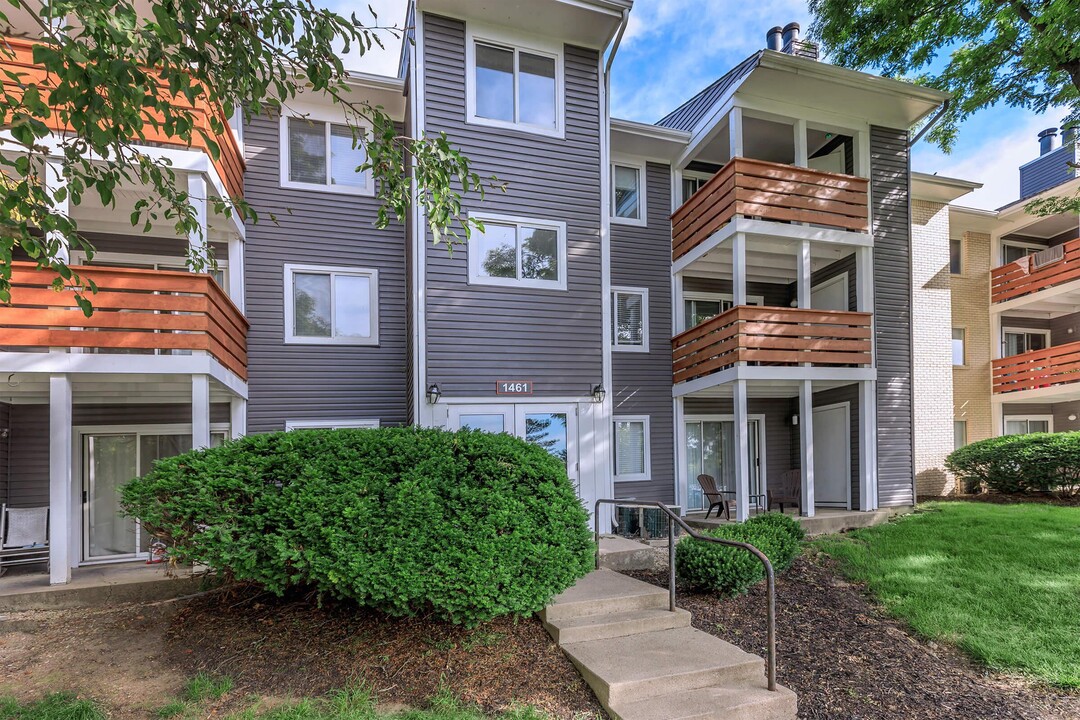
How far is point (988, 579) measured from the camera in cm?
678

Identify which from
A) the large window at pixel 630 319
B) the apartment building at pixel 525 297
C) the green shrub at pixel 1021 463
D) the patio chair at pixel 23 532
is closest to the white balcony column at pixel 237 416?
the apartment building at pixel 525 297

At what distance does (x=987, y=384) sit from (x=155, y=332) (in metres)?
18.7

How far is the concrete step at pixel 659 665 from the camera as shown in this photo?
4.23 m

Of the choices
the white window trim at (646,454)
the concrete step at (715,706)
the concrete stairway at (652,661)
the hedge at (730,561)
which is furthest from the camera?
the white window trim at (646,454)

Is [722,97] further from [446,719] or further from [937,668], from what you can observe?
[446,719]

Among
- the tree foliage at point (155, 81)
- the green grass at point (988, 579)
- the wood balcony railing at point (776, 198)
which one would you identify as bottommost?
the green grass at point (988, 579)

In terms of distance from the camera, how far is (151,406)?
8.98m

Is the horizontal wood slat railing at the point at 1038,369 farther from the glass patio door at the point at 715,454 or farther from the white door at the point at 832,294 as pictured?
the glass patio door at the point at 715,454

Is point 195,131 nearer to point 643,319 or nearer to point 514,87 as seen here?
point 514,87

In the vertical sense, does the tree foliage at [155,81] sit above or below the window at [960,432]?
above

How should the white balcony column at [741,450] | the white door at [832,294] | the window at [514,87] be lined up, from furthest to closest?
1. the white door at [832,294]
2. the white balcony column at [741,450]
3. the window at [514,87]

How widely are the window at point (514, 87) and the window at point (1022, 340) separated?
14468mm

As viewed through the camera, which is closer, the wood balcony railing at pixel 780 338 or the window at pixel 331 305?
the window at pixel 331 305

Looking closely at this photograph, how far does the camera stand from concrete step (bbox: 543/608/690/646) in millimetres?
5031
